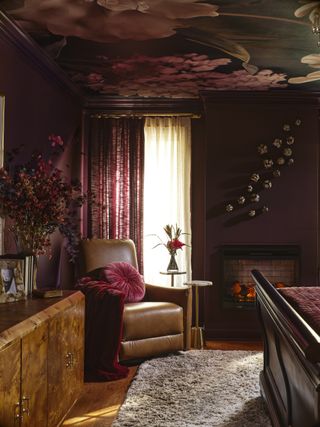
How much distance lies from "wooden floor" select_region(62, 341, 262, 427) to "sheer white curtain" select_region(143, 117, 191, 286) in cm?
191

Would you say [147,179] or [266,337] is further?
[147,179]

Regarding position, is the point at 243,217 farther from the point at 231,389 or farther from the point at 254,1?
the point at 254,1

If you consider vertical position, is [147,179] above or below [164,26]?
below

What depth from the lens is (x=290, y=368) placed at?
2.50m

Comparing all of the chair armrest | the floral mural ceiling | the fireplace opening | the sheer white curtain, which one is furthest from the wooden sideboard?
the sheer white curtain

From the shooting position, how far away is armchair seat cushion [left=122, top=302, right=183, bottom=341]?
15.1 feet

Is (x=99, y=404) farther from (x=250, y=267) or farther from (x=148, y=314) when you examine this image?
(x=250, y=267)

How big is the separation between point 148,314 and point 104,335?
483mm

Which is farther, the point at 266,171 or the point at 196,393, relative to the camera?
the point at 266,171

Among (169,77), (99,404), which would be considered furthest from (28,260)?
(169,77)

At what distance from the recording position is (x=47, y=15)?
3713mm

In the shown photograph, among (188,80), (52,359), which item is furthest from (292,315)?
(188,80)

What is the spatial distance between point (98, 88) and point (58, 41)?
5.06ft

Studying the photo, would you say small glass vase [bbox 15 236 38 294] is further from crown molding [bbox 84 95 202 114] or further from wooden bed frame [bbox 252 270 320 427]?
crown molding [bbox 84 95 202 114]
